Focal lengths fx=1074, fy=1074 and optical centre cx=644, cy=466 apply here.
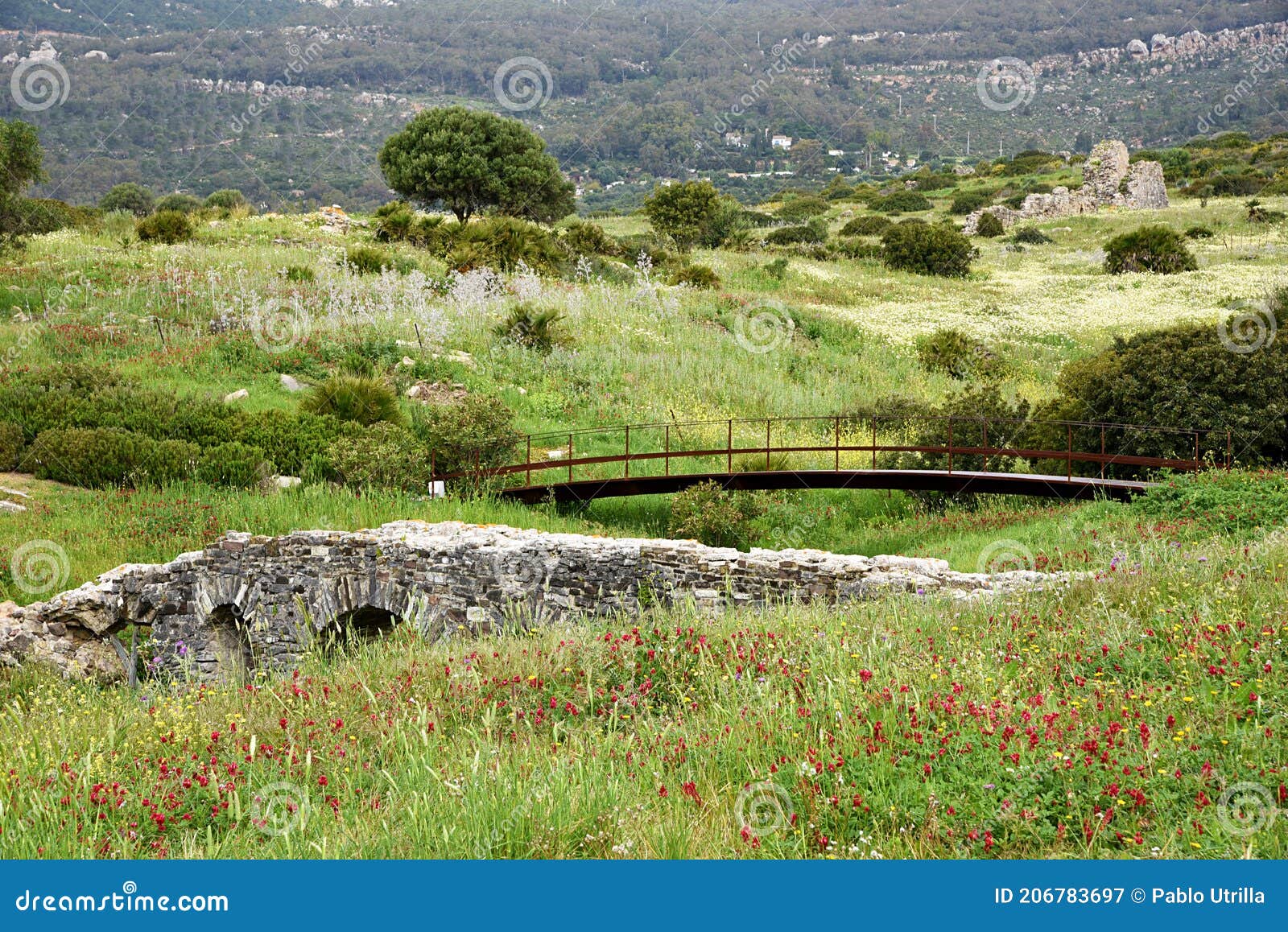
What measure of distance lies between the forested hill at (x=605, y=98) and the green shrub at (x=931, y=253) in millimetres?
50003

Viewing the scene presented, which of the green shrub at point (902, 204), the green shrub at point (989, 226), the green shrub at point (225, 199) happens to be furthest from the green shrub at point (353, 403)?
the green shrub at point (902, 204)

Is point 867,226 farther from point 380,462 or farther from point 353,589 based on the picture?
point 353,589

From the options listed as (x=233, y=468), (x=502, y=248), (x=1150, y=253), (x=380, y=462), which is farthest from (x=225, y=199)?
(x=380, y=462)

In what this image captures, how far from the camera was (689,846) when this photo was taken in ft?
18.3

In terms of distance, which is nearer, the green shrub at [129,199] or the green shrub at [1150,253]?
the green shrub at [1150,253]

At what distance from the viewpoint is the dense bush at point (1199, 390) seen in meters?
16.5

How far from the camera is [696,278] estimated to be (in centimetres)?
3603

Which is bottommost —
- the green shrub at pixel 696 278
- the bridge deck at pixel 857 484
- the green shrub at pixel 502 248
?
the bridge deck at pixel 857 484

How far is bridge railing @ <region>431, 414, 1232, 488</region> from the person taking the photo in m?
17.2

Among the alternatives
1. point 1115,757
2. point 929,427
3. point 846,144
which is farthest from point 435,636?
point 846,144

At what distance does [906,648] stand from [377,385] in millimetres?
14309

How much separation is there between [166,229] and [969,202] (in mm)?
48749

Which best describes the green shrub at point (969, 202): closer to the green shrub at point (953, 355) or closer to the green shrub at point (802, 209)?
the green shrub at point (802, 209)

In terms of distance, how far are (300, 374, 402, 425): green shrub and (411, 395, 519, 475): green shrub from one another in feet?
4.73
